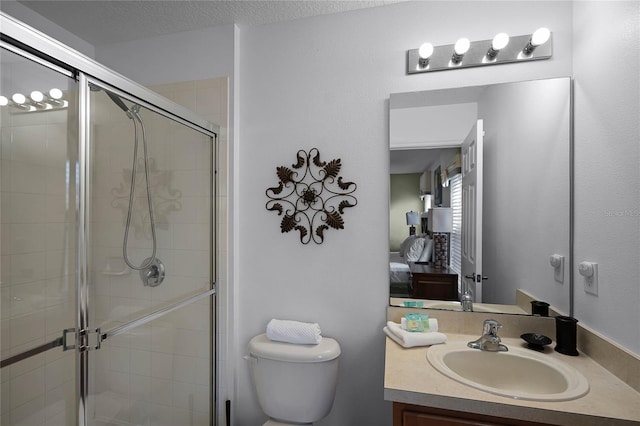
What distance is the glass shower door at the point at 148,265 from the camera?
3.91 feet

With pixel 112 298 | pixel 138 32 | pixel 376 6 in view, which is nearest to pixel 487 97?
→ pixel 376 6

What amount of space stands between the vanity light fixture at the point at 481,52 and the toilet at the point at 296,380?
1.48 metres

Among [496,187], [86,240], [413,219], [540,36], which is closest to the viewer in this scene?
[86,240]

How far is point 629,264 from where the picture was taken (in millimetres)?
1087

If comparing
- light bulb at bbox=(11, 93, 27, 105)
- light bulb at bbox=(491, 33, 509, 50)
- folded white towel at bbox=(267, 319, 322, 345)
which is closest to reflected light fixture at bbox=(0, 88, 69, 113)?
light bulb at bbox=(11, 93, 27, 105)

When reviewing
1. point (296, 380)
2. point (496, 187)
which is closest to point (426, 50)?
point (496, 187)

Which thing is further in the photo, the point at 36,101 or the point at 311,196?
the point at 311,196

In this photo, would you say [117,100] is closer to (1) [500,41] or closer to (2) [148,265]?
(2) [148,265]

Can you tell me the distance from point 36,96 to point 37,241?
17.5 inches

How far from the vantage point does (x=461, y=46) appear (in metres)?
1.54

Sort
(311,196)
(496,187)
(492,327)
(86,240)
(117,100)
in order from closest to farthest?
(86,240)
(117,100)
(492,327)
(496,187)
(311,196)

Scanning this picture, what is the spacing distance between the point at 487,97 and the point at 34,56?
5.67 ft

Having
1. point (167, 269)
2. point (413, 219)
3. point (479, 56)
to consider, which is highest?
point (479, 56)

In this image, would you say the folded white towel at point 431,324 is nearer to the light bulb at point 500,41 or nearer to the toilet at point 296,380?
the toilet at point 296,380
